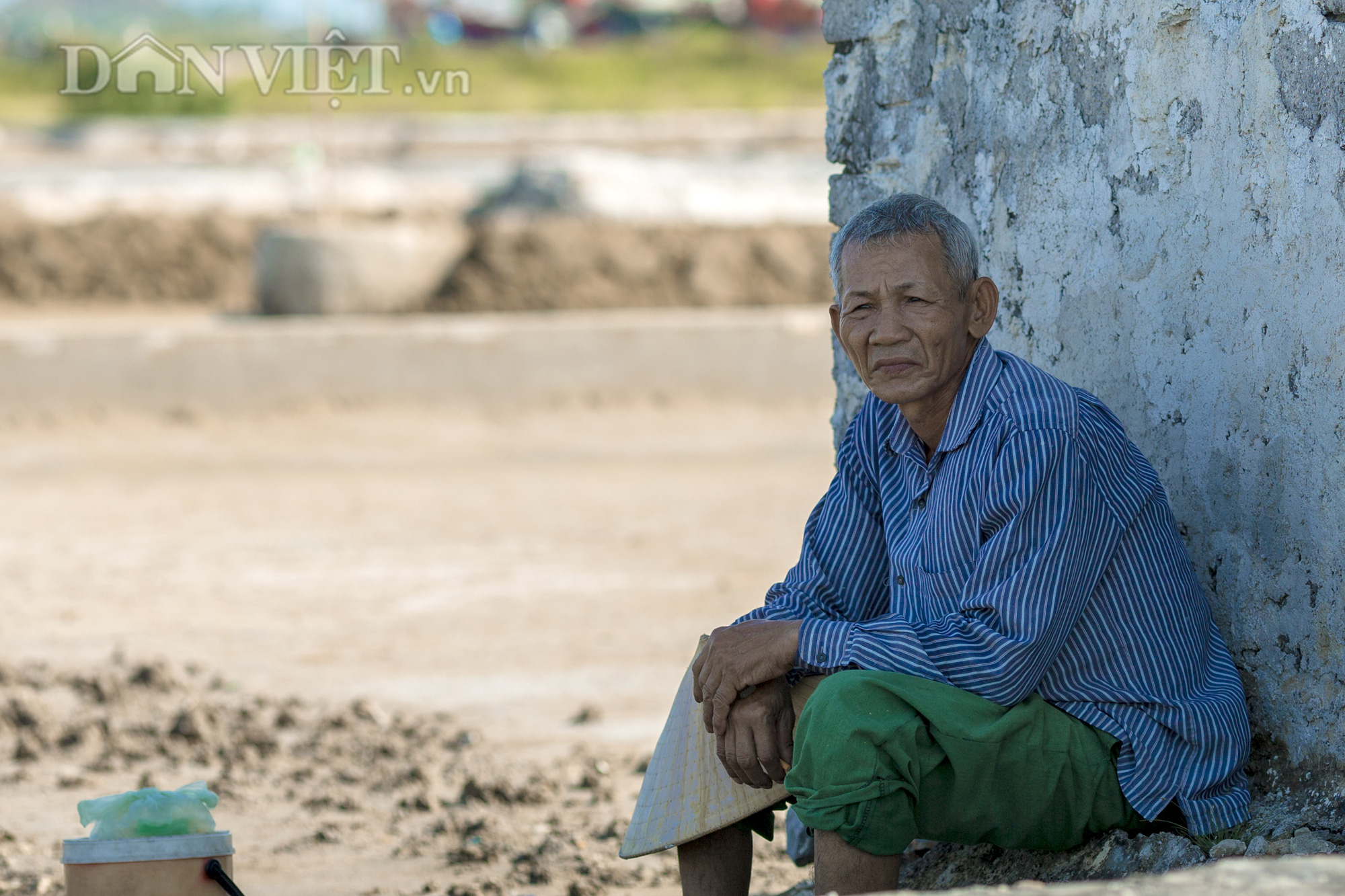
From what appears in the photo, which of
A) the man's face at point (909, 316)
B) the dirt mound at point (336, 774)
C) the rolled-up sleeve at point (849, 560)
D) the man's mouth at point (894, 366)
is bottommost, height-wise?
the dirt mound at point (336, 774)

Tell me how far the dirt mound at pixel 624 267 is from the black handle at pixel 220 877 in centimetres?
942

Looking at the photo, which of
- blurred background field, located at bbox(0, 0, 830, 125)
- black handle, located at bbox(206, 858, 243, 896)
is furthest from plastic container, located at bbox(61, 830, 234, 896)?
blurred background field, located at bbox(0, 0, 830, 125)

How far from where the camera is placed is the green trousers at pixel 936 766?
6.63 ft

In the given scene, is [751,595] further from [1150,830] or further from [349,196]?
[349,196]

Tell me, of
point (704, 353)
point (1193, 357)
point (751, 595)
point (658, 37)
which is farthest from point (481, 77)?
point (1193, 357)

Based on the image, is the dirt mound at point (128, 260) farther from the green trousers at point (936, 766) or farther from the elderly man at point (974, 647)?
the green trousers at point (936, 766)

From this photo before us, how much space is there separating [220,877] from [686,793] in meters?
0.73

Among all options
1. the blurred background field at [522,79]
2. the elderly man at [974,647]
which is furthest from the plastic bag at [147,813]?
the blurred background field at [522,79]

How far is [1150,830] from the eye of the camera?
224 cm

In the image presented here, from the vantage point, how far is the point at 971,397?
2.25 meters

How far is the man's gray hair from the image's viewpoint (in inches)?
89.1

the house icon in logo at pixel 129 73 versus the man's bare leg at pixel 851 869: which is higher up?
the house icon in logo at pixel 129 73

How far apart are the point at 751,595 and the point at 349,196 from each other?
34.8ft

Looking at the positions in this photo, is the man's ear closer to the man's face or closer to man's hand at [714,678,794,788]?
the man's face
